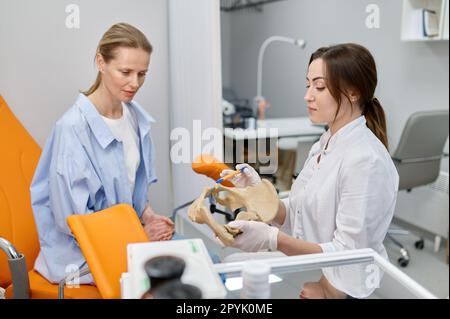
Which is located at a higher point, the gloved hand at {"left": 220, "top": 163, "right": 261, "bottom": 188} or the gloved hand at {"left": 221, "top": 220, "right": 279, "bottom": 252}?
the gloved hand at {"left": 220, "top": 163, "right": 261, "bottom": 188}

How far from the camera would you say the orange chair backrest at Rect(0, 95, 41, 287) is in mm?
997

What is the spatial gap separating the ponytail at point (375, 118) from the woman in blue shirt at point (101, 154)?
14.5 inches

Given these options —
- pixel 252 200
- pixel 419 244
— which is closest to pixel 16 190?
pixel 252 200

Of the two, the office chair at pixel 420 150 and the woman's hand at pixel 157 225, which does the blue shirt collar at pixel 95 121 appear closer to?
the woman's hand at pixel 157 225

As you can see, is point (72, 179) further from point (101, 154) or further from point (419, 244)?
point (419, 244)

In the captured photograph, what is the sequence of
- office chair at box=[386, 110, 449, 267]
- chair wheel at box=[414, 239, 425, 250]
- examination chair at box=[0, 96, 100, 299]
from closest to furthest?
examination chair at box=[0, 96, 100, 299] → office chair at box=[386, 110, 449, 267] → chair wheel at box=[414, 239, 425, 250]

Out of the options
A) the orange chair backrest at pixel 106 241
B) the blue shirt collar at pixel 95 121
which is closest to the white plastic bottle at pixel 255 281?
the orange chair backrest at pixel 106 241

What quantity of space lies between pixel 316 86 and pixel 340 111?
0.06m

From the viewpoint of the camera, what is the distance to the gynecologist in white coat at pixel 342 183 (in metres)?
0.66

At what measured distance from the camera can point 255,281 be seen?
1.63ft

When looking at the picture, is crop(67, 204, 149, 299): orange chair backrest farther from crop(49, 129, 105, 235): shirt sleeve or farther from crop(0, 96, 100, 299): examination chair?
crop(0, 96, 100, 299): examination chair

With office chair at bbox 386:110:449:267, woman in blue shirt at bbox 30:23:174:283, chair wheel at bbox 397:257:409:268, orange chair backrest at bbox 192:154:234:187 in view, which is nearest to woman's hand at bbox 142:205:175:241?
woman in blue shirt at bbox 30:23:174:283

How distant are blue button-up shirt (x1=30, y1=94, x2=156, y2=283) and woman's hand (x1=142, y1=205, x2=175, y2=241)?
0.02 meters
